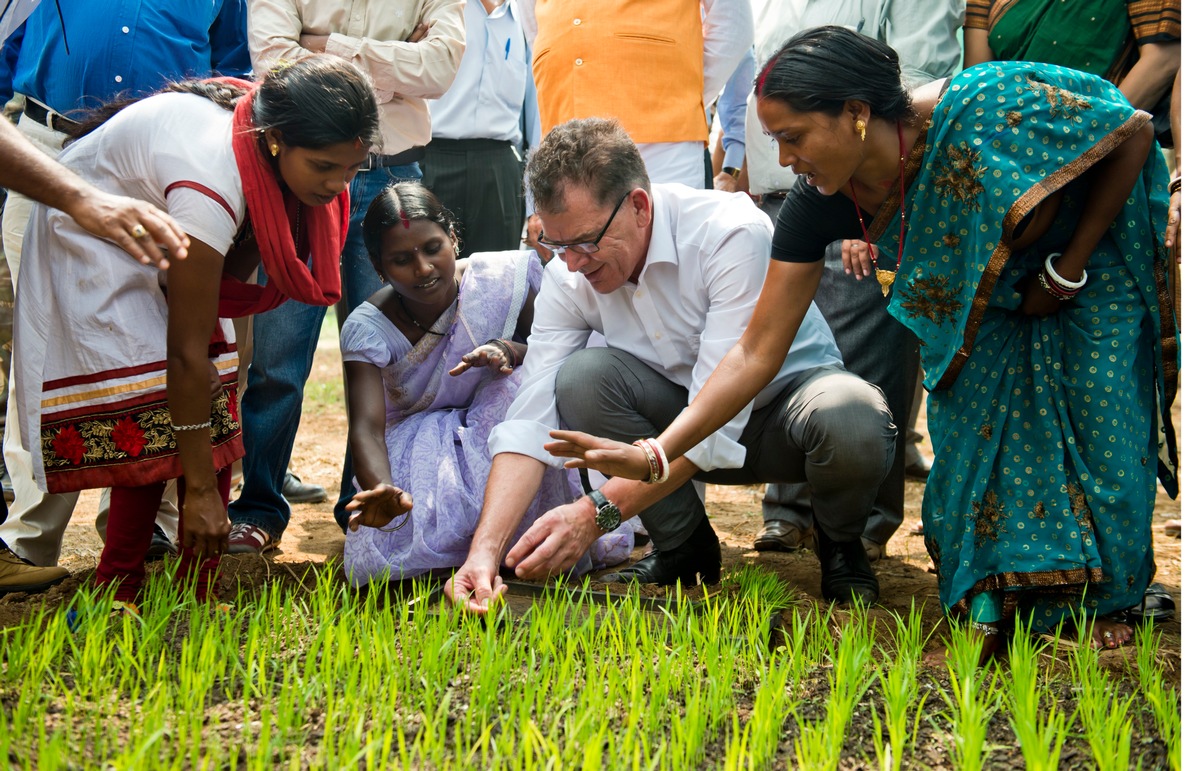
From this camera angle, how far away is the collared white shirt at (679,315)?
3.18 metres

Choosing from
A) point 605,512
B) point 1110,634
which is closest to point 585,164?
point 605,512

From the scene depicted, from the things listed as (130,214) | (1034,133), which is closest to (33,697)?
(130,214)

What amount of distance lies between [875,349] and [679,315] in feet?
Result: 2.88

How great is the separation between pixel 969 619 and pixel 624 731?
116 centimetres

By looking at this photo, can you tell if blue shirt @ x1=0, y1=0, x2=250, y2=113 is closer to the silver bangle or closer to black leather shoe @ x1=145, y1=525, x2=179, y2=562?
the silver bangle

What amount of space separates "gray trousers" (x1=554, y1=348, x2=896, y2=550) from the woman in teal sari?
0.22 m

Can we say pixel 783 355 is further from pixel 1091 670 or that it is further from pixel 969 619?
pixel 1091 670

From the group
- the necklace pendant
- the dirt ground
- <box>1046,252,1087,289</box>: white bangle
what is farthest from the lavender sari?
<box>1046,252,1087,289</box>: white bangle

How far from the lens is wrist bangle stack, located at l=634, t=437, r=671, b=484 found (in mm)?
2871

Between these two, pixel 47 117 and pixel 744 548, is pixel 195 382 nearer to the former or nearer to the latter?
pixel 47 117

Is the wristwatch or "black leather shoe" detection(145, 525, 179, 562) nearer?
the wristwatch

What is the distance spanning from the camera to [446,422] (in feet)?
12.2

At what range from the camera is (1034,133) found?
105 inches

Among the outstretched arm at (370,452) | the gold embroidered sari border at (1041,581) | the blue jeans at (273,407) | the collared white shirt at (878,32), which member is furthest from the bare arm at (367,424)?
the gold embroidered sari border at (1041,581)
